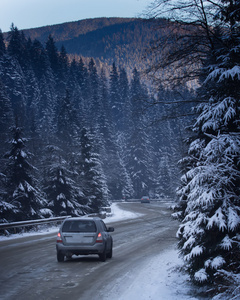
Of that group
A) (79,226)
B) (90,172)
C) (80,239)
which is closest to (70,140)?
(90,172)

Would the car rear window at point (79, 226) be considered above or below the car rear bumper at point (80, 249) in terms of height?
above

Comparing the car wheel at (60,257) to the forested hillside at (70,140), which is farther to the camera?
the forested hillside at (70,140)

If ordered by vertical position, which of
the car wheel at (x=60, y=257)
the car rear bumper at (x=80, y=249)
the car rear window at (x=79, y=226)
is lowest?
the car wheel at (x=60, y=257)

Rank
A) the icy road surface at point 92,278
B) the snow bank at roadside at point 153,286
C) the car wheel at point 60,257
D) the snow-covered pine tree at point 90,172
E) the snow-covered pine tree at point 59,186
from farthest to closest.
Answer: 1. the snow-covered pine tree at point 90,172
2. the snow-covered pine tree at point 59,186
3. the car wheel at point 60,257
4. the icy road surface at point 92,278
5. the snow bank at roadside at point 153,286

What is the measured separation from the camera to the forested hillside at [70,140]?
28.3m

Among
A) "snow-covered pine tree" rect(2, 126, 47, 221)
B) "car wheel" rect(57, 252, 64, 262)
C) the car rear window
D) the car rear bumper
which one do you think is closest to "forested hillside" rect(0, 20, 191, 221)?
"snow-covered pine tree" rect(2, 126, 47, 221)

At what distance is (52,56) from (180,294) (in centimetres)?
14160

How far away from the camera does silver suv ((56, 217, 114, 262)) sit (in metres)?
13.1

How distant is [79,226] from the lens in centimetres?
1355

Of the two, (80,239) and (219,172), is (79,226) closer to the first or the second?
(80,239)

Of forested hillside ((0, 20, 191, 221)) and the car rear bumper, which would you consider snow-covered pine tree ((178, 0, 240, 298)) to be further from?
the car rear bumper

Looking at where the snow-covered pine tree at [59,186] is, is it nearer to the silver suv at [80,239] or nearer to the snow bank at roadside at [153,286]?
the silver suv at [80,239]

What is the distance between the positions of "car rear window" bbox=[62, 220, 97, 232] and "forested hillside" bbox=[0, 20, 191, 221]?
11.2 feet

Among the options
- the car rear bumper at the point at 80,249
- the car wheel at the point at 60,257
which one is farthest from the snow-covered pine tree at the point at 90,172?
the car rear bumper at the point at 80,249
